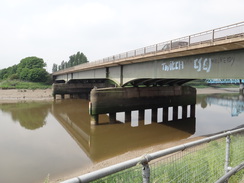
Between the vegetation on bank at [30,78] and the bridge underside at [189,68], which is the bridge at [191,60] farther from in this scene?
the vegetation on bank at [30,78]

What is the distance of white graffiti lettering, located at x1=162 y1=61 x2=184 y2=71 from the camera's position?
14.5m

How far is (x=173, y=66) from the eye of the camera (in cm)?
1527

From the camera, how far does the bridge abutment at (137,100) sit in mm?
19281

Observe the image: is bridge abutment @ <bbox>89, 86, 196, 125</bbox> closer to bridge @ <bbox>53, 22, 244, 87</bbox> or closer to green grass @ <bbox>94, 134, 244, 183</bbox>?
bridge @ <bbox>53, 22, 244, 87</bbox>

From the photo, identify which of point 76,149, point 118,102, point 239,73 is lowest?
point 76,149

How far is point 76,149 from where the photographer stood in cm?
1366

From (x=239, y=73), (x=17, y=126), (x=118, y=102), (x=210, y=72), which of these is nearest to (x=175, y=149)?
(x=239, y=73)

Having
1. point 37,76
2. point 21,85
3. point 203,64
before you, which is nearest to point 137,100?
point 203,64

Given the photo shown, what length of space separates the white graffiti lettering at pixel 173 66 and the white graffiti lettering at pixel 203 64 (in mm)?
1396

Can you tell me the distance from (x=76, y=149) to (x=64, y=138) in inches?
124

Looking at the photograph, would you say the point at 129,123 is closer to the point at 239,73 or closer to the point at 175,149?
the point at 239,73

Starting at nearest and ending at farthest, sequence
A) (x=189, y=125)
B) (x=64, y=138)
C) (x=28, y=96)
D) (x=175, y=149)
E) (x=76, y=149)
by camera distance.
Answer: (x=175, y=149) < (x=76, y=149) < (x=64, y=138) < (x=189, y=125) < (x=28, y=96)

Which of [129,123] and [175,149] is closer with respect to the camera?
[175,149]

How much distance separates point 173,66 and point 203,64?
297 centimetres
